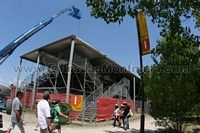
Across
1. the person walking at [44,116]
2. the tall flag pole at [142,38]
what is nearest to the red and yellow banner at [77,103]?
the tall flag pole at [142,38]

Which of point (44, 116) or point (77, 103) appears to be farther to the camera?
point (77, 103)

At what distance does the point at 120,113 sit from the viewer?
16.6 m

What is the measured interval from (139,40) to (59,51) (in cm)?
1847

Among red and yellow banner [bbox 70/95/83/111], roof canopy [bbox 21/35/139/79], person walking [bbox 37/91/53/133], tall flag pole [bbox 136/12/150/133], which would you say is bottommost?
person walking [bbox 37/91/53/133]

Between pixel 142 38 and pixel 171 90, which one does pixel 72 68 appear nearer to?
pixel 171 90

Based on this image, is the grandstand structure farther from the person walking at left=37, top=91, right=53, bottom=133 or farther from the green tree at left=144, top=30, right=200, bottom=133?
the person walking at left=37, top=91, right=53, bottom=133

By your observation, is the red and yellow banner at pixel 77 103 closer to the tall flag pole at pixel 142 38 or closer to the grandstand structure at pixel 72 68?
the grandstand structure at pixel 72 68

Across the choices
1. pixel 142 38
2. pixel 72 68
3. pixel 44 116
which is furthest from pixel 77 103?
pixel 44 116

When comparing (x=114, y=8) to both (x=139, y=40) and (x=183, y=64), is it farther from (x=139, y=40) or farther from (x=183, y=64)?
(x=183, y=64)

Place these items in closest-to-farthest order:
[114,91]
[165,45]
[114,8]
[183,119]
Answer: [114,8] < [165,45] < [183,119] < [114,91]

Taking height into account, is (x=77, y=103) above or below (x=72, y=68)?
below

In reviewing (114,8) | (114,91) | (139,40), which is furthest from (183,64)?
(114,91)

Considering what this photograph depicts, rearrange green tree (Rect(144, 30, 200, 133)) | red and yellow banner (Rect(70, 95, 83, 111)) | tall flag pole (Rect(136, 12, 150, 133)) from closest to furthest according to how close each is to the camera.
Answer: tall flag pole (Rect(136, 12, 150, 133))
green tree (Rect(144, 30, 200, 133))
red and yellow banner (Rect(70, 95, 83, 111))

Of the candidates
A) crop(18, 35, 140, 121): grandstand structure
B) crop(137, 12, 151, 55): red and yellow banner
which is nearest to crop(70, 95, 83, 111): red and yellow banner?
crop(18, 35, 140, 121): grandstand structure
